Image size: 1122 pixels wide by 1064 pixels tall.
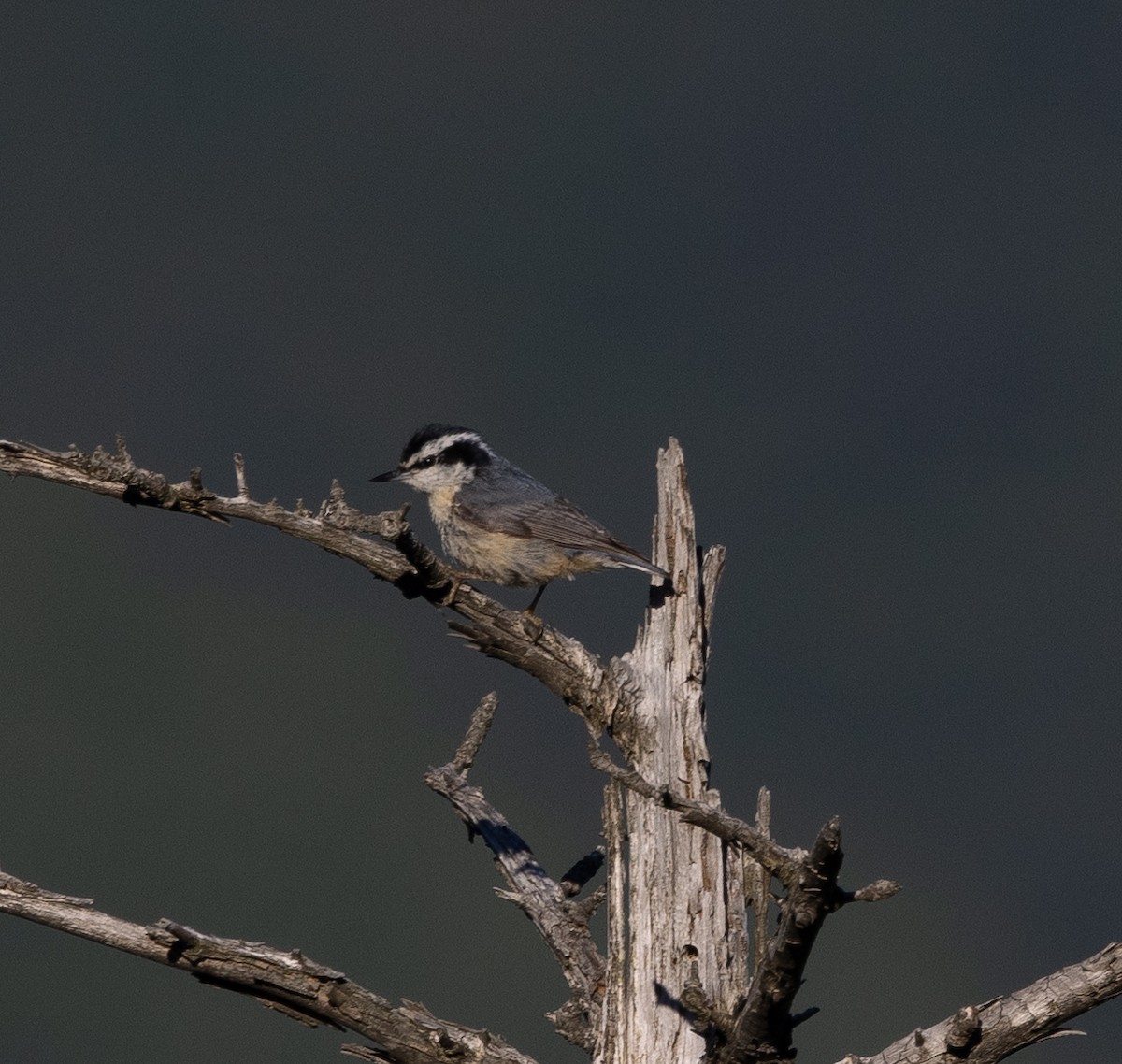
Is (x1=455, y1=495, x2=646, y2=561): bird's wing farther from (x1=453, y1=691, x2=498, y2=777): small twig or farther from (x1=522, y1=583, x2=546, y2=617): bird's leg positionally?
(x1=453, y1=691, x2=498, y2=777): small twig

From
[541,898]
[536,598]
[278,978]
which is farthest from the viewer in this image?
[536,598]

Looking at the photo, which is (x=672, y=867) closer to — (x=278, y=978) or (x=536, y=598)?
(x=278, y=978)

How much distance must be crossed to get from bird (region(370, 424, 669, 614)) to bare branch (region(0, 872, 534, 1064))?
322cm

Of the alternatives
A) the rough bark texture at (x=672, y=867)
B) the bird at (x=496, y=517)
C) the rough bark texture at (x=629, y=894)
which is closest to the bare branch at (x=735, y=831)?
the rough bark texture at (x=629, y=894)

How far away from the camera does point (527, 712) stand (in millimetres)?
86812

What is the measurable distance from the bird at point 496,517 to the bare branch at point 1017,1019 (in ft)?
12.7

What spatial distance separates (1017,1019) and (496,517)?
5.06 meters

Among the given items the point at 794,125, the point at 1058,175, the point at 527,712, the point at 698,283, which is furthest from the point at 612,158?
the point at 527,712

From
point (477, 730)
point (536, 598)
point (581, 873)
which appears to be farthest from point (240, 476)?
point (536, 598)

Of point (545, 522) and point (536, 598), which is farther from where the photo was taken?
point (536, 598)

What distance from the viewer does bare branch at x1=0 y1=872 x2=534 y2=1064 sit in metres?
8.55

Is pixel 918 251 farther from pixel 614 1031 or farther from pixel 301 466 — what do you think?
pixel 614 1031

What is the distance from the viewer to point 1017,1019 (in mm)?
7867

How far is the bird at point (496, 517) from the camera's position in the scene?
11.7 meters
